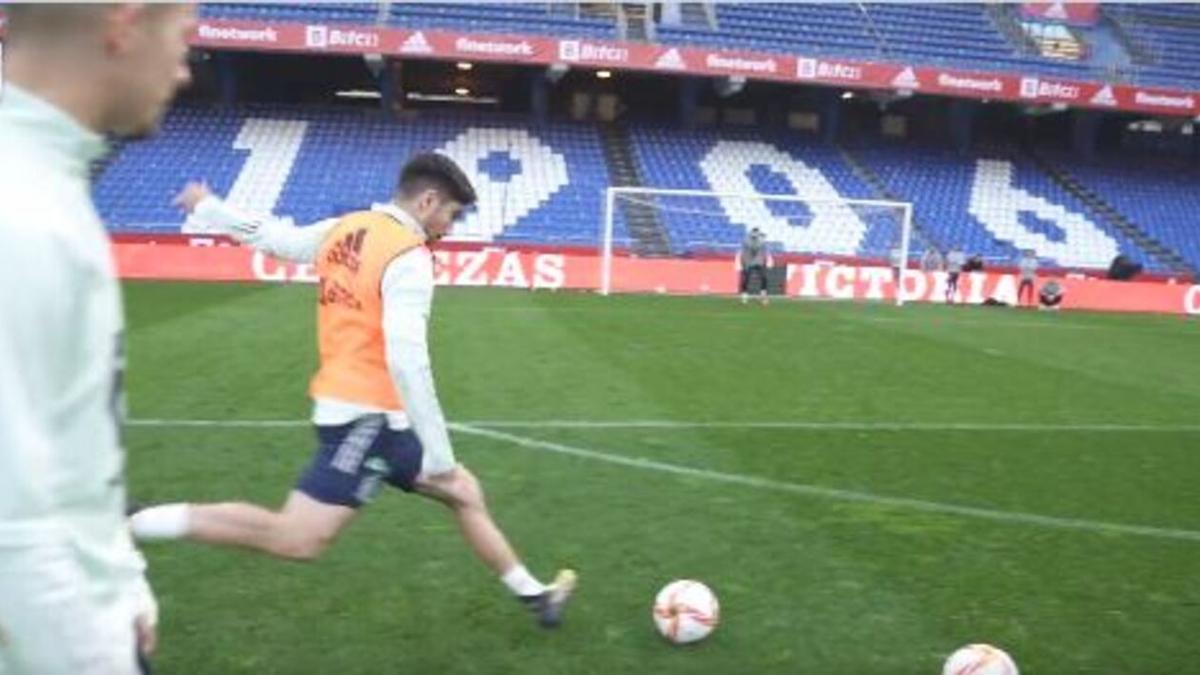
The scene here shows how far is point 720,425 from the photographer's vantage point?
30.0ft

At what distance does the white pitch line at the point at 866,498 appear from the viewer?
20.9 ft

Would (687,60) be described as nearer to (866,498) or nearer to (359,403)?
(866,498)

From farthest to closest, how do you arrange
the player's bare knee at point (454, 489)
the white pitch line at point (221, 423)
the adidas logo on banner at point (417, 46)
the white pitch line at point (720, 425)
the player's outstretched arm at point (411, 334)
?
the adidas logo on banner at point (417, 46), the white pitch line at point (720, 425), the white pitch line at point (221, 423), the player's bare knee at point (454, 489), the player's outstretched arm at point (411, 334)

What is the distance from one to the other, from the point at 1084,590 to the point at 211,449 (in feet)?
17.3

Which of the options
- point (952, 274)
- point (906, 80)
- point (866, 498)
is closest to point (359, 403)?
point (866, 498)

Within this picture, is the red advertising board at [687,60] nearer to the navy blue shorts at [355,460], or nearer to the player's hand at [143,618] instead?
the navy blue shorts at [355,460]

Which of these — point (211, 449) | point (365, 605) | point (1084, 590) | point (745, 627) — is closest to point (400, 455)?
point (365, 605)

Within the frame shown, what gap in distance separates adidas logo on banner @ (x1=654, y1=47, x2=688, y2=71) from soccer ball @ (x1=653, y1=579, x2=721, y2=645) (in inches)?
1067

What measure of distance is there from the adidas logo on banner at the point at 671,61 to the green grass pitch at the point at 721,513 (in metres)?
17.9

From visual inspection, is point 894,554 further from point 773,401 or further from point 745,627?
point 773,401

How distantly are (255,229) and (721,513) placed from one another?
3.10 metres

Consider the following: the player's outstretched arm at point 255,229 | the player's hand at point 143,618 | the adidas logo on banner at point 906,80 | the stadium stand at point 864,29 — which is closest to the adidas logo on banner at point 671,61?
the stadium stand at point 864,29

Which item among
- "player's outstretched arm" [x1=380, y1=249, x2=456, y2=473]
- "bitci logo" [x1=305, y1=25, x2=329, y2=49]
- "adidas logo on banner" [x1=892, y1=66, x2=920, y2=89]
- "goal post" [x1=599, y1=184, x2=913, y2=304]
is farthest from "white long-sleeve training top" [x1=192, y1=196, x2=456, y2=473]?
"adidas logo on banner" [x1=892, y1=66, x2=920, y2=89]

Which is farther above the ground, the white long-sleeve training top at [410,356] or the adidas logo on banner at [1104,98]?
the white long-sleeve training top at [410,356]
